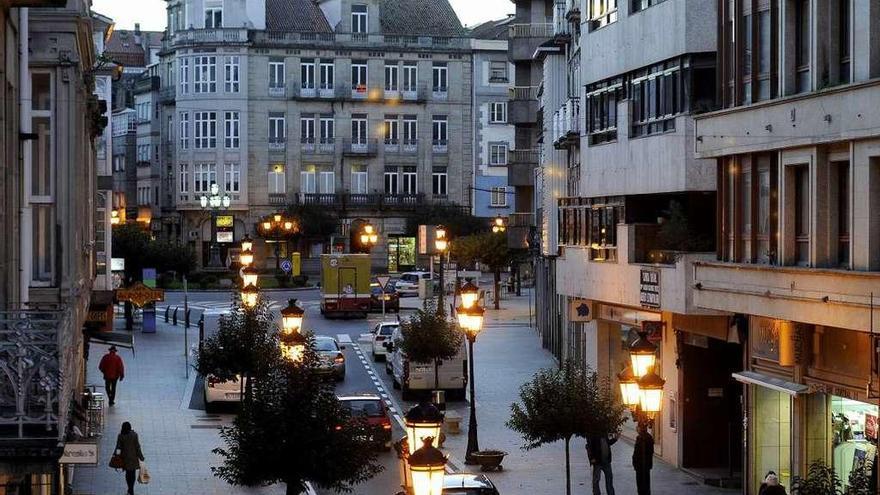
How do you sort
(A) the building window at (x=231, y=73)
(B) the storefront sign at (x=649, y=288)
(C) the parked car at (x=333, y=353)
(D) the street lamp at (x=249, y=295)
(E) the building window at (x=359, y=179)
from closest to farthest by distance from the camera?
(B) the storefront sign at (x=649, y=288)
(D) the street lamp at (x=249, y=295)
(C) the parked car at (x=333, y=353)
(A) the building window at (x=231, y=73)
(E) the building window at (x=359, y=179)

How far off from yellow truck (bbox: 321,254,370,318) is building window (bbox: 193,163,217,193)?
34058 mm

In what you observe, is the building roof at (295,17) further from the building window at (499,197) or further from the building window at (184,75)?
the building window at (499,197)

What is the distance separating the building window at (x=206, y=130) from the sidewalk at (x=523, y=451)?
164 ft

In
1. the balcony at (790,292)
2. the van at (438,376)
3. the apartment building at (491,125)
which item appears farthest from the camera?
the apartment building at (491,125)

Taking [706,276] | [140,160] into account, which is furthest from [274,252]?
[706,276]

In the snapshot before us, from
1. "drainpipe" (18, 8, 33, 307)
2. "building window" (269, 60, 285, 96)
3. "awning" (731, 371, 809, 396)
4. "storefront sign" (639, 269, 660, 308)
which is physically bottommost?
"awning" (731, 371, 809, 396)

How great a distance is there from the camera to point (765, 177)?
2695 cm

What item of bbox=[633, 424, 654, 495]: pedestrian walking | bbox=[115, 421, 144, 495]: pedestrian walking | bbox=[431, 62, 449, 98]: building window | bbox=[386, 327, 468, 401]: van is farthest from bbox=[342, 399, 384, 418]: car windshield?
bbox=[431, 62, 449, 98]: building window

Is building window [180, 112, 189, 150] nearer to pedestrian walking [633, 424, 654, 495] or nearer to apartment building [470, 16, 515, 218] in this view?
apartment building [470, 16, 515, 218]

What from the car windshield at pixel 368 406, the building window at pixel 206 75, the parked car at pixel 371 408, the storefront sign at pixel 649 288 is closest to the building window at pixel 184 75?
the building window at pixel 206 75

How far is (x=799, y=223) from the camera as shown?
83.9 feet

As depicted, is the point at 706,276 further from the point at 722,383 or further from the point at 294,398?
the point at 294,398

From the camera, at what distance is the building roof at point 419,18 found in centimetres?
10881

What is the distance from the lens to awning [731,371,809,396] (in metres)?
25.6
